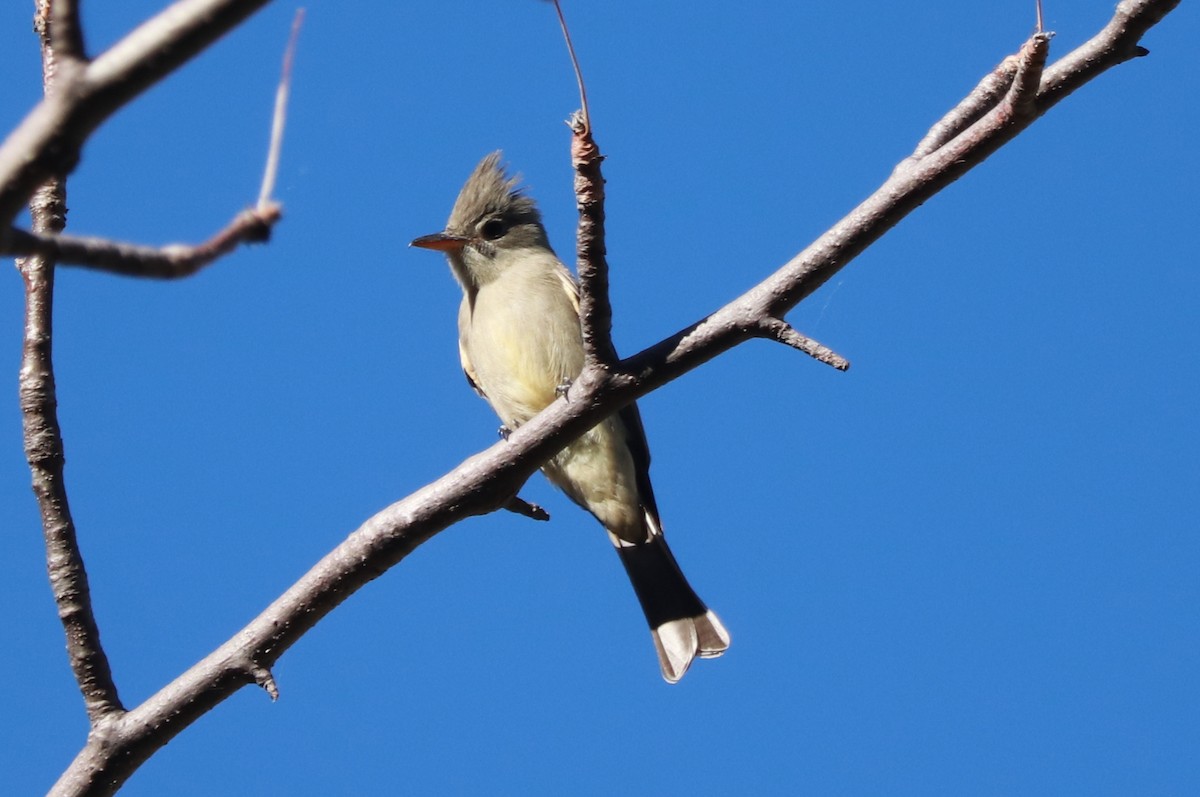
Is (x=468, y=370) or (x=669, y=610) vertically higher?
(x=468, y=370)

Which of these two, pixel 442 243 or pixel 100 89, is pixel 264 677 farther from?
pixel 442 243

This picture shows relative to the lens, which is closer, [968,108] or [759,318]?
[759,318]

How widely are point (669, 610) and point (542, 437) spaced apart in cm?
280

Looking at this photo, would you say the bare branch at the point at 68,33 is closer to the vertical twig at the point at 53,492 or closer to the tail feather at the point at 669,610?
the vertical twig at the point at 53,492

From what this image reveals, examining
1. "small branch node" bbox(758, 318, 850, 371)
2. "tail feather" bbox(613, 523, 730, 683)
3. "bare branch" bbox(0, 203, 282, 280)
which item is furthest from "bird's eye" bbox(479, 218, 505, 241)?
"bare branch" bbox(0, 203, 282, 280)

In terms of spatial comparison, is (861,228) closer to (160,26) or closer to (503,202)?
(160,26)

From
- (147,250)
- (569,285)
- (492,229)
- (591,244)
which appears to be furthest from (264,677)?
(492,229)

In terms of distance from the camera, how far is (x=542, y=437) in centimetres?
361

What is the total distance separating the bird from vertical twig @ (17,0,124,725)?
8.38 ft

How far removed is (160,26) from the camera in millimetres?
1520

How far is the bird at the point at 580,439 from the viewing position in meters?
6.14

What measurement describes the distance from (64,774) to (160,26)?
2470mm

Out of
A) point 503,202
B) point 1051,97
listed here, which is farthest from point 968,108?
point 503,202

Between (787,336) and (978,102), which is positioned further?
(978,102)
